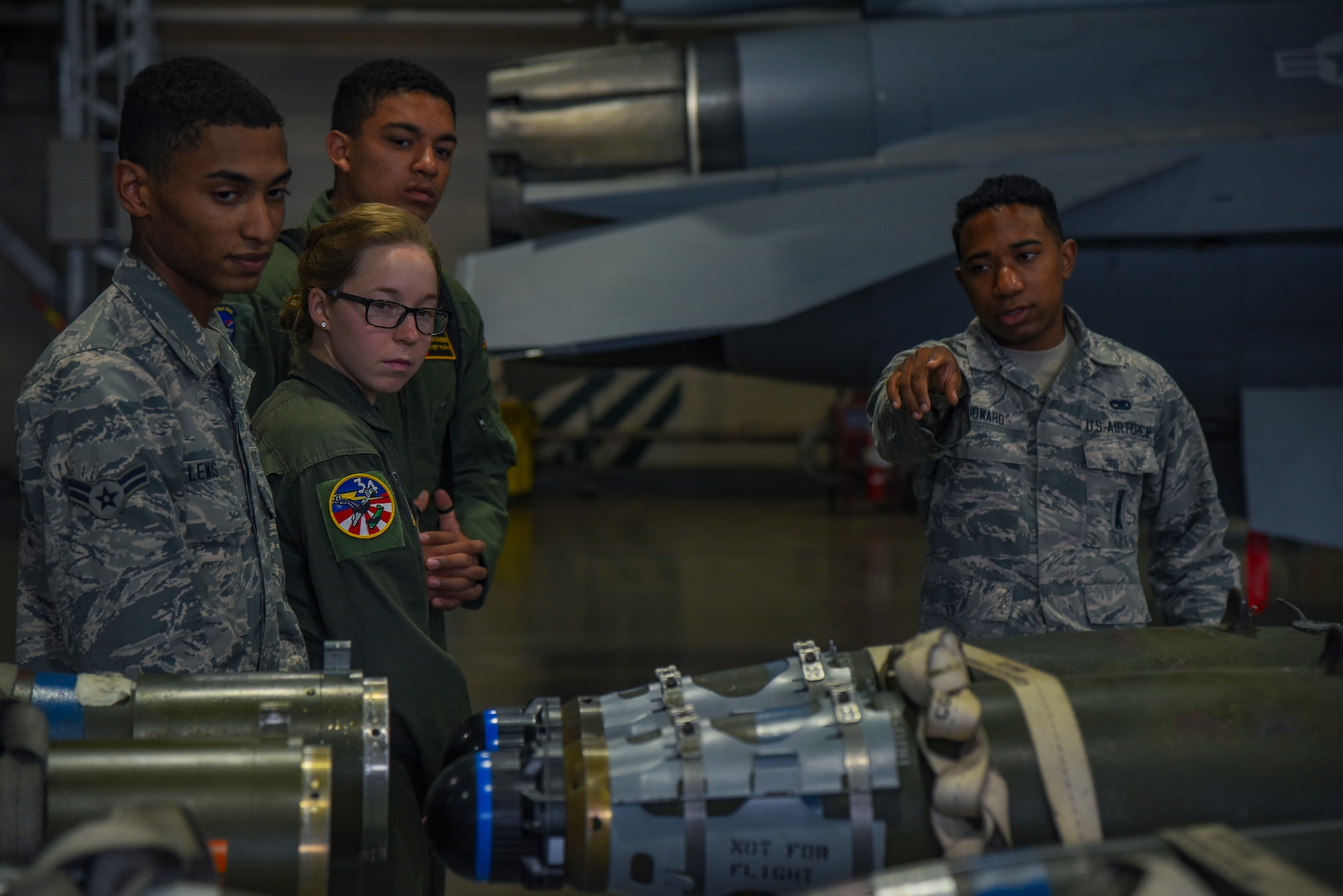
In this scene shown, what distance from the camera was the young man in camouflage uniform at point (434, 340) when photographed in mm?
1901

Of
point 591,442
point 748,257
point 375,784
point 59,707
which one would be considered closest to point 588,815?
point 375,784

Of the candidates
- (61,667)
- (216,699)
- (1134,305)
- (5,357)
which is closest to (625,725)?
Result: (216,699)

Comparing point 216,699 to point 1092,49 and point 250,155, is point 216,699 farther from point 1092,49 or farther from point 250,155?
point 1092,49

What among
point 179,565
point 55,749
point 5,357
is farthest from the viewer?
point 5,357

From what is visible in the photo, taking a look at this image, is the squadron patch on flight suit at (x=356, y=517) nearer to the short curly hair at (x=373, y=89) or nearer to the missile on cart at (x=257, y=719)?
the missile on cart at (x=257, y=719)

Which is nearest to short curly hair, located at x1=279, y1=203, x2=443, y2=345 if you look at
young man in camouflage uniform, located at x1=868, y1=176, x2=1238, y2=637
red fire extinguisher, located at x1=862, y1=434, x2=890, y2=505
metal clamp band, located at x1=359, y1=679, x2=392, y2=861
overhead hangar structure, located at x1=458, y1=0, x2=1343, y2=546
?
metal clamp band, located at x1=359, y1=679, x2=392, y2=861

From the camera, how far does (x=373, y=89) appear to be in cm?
206

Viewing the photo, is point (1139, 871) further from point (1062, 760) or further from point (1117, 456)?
point (1117, 456)

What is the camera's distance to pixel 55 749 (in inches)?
40.1

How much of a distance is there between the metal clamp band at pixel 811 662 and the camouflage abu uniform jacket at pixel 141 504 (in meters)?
0.67

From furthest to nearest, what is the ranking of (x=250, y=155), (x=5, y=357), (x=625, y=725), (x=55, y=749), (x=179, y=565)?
1. (x=5, y=357)
2. (x=250, y=155)
3. (x=179, y=565)
4. (x=625, y=725)
5. (x=55, y=749)

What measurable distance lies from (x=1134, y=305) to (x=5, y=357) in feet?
31.9

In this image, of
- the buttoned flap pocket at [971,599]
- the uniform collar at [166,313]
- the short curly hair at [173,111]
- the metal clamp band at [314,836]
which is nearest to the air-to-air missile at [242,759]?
the metal clamp band at [314,836]

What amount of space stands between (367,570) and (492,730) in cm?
36
